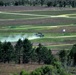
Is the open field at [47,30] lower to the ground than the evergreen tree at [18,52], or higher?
lower

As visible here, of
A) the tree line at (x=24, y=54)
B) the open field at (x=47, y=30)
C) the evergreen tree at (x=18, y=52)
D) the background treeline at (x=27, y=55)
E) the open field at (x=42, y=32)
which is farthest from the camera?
the open field at (x=47, y=30)

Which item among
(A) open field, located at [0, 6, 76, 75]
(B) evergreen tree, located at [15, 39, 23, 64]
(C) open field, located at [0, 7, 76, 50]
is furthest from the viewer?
(C) open field, located at [0, 7, 76, 50]

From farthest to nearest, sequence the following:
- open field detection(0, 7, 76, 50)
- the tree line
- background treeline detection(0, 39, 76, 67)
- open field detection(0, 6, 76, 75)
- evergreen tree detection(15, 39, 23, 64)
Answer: open field detection(0, 7, 76, 50)
open field detection(0, 6, 76, 75)
evergreen tree detection(15, 39, 23, 64)
the tree line
background treeline detection(0, 39, 76, 67)

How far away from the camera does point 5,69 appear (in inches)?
Answer: 1375

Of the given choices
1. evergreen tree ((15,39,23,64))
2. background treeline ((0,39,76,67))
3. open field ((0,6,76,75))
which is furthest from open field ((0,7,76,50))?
background treeline ((0,39,76,67))

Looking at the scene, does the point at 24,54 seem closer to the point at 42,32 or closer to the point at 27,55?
the point at 27,55

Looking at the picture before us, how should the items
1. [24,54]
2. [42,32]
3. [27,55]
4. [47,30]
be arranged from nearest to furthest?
[24,54]
[27,55]
[42,32]
[47,30]

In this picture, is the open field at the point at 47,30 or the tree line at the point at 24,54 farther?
the open field at the point at 47,30

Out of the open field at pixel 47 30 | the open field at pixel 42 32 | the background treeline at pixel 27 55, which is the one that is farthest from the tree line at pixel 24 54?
the open field at pixel 47 30

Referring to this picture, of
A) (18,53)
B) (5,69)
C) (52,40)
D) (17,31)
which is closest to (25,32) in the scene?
(17,31)

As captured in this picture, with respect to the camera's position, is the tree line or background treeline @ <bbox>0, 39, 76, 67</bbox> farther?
the tree line

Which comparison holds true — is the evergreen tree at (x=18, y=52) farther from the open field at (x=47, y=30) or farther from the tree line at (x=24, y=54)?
the open field at (x=47, y=30)

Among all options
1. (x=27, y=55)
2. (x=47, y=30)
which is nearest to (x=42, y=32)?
(x=47, y=30)

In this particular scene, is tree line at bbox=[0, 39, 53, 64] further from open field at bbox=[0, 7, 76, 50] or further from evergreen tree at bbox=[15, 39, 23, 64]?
open field at bbox=[0, 7, 76, 50]
